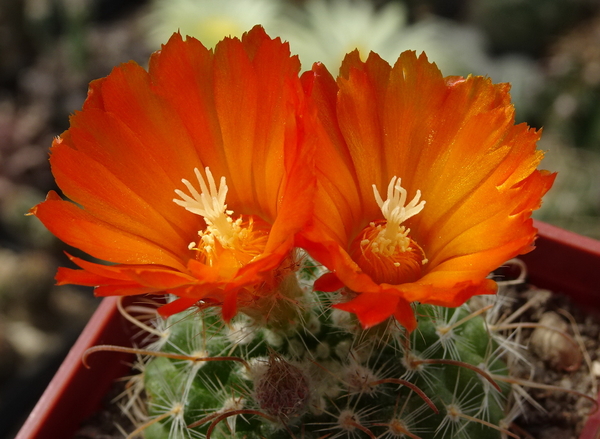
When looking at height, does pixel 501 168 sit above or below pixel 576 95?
above

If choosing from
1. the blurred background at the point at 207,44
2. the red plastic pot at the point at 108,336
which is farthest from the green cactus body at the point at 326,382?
the blurred background at the point at 207,44

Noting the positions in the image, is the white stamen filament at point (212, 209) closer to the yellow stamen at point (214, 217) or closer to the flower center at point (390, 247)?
the yellow stamen at point (214, 217)

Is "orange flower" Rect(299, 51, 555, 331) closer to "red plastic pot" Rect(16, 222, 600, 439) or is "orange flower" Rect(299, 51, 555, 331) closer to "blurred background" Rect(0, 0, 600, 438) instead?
"red plastic pot" Rect(16, 222, 600, 439)

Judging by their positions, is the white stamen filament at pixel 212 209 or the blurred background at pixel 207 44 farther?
the blurred background at pixel 207 44

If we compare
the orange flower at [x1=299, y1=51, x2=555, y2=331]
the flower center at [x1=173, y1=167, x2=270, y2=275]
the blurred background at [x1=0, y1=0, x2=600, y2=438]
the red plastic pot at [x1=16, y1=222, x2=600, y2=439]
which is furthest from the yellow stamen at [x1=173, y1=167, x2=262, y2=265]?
the blurred background at [x1=0, y1=0, x2=600, y2=438]

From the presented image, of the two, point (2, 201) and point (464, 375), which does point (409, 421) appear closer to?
point (464, 375)

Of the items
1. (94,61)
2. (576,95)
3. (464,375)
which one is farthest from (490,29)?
(464,375)

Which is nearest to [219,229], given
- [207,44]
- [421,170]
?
[421,170]
